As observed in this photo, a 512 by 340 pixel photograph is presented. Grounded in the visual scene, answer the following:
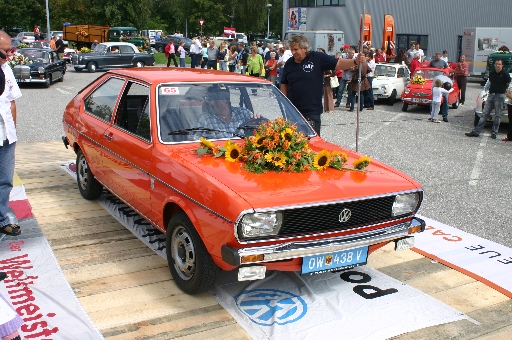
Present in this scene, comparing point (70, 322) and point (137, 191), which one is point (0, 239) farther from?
point (70, 322)

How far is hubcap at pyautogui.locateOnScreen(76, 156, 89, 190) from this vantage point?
6.28 meters

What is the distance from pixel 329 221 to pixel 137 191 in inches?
73.1

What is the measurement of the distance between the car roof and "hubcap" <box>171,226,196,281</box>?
1521mm

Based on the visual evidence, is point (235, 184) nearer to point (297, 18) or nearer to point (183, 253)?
point (183, 253)

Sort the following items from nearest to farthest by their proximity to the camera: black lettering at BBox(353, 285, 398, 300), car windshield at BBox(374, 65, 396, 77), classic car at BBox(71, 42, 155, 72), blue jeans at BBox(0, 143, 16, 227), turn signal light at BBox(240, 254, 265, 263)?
turn signal light at BBox(240, 254, 265, 263), black lettering at BBox(353, 285, 398, 300), blue jeans at BBox(0, 143, 16, 227), car windshield at BBox(374, 65, 396, 77), classic car at BBox(71, 42, 155, 72)

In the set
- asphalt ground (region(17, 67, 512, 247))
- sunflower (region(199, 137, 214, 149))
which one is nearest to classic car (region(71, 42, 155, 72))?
asphalt ground (region(17, 67, 512, 247))

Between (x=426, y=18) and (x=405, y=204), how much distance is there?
35363 mm

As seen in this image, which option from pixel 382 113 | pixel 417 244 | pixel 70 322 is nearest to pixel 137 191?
pixel 70 322

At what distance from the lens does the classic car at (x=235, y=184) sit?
367cm

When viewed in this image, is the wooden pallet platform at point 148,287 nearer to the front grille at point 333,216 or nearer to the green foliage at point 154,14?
the front grille at point 333,216

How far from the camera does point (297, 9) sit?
159 feet

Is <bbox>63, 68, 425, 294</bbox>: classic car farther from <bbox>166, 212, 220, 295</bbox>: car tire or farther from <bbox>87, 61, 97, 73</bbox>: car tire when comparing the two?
<bbox>87, 61, 97, 73</bbox>: car tire

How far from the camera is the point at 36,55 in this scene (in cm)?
2088

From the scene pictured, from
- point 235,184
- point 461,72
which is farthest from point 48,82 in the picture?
point 235,184
